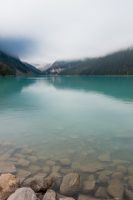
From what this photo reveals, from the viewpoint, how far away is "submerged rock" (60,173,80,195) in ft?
37.6

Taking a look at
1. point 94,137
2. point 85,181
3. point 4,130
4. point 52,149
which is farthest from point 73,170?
point 4,130

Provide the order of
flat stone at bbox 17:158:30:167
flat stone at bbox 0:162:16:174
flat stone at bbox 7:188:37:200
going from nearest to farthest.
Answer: flat stone at bbox 7:188:37:200 < flat stone at bbox 0:162:16:174 < flat stone at bbox 17:158:30:167

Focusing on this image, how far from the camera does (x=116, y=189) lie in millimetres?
11617

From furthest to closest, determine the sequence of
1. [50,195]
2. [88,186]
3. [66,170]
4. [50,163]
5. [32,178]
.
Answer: [50,163]
[66,170]
[32,178]
[88,186]
[50,195]

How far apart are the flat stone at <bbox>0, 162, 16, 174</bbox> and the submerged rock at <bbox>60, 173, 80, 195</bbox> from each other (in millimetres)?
3280

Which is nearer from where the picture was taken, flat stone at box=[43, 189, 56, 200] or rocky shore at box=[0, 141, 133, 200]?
flat stone at box=[43, 189, 56, 200]

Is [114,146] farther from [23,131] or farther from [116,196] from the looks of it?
[23,131]

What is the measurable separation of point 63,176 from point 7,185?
3409mm

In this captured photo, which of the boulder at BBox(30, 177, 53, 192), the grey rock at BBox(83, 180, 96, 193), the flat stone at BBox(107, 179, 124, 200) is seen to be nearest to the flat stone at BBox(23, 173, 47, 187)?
the boulder at BBox(30, 177, 53, 192)

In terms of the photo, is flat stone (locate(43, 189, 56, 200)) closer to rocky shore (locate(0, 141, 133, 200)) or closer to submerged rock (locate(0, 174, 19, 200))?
rocky shore (locate(0, 141, 133, 200))

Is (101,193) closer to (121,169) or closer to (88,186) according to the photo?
(88,186)

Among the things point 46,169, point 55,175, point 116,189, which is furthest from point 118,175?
point 46,169

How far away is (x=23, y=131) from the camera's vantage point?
23.6 metres

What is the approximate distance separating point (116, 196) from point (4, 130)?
15896 mm
